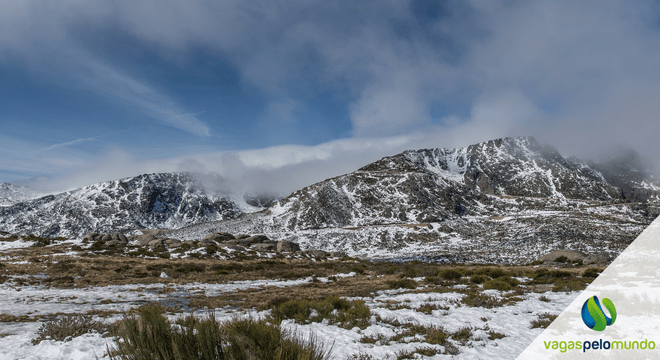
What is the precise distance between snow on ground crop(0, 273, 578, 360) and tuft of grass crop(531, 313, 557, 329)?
0.24 meters

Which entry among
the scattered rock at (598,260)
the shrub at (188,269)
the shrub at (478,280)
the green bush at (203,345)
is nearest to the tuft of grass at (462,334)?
the green bush at (203,345)

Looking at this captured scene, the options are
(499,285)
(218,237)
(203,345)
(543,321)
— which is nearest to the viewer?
(203,345)

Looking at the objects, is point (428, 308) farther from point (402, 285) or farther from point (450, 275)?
point (450, 275)

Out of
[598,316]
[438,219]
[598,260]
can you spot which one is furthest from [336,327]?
[438,219]

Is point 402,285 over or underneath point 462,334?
underneath

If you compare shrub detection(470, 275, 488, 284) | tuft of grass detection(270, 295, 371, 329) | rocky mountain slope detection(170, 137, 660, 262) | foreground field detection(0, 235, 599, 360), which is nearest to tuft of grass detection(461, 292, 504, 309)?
foreground field detection(0, 235, 599, 360)

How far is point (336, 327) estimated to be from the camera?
407 inches

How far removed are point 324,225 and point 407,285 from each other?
9104cm

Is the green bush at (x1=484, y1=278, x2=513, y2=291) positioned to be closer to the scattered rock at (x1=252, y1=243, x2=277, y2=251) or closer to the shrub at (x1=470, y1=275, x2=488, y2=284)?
the shrub at (x1=470, y1=275, x2=488, y2=284)

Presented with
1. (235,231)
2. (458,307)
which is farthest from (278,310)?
(235,231)

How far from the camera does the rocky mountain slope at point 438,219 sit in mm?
62938

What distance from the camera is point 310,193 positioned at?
436 ft

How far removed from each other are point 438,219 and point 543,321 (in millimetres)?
108933

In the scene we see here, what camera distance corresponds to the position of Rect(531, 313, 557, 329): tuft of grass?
9.99m
